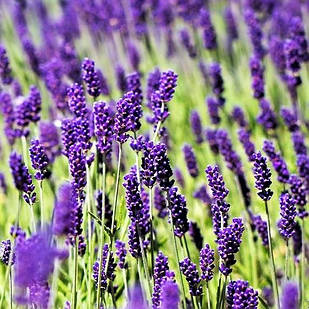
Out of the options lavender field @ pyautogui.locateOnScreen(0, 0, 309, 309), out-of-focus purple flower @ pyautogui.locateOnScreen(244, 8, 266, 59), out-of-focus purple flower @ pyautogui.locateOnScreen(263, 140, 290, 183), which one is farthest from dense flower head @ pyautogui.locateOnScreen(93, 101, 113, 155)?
out-of-focus purple flower @ pyautogui.locateOnScreen(244, 8, 266, 59)

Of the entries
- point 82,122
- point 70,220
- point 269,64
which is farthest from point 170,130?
point 70,220

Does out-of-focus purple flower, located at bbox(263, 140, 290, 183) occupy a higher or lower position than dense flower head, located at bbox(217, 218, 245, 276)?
higher

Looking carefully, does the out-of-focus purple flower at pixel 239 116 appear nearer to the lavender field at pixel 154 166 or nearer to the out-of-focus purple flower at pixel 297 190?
the lavender field at pixel 154 166

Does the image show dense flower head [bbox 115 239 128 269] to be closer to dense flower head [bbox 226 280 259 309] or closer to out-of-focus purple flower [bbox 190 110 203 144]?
dense flower head [bbox 226 280 259 309]

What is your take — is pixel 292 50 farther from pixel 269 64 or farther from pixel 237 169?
pixel 269 64

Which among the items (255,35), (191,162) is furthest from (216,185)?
(255,35)

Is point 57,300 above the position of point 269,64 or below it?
below

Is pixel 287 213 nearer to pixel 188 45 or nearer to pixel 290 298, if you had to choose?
pixel 290 298

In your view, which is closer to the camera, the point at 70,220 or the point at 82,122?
the point at 70,220
